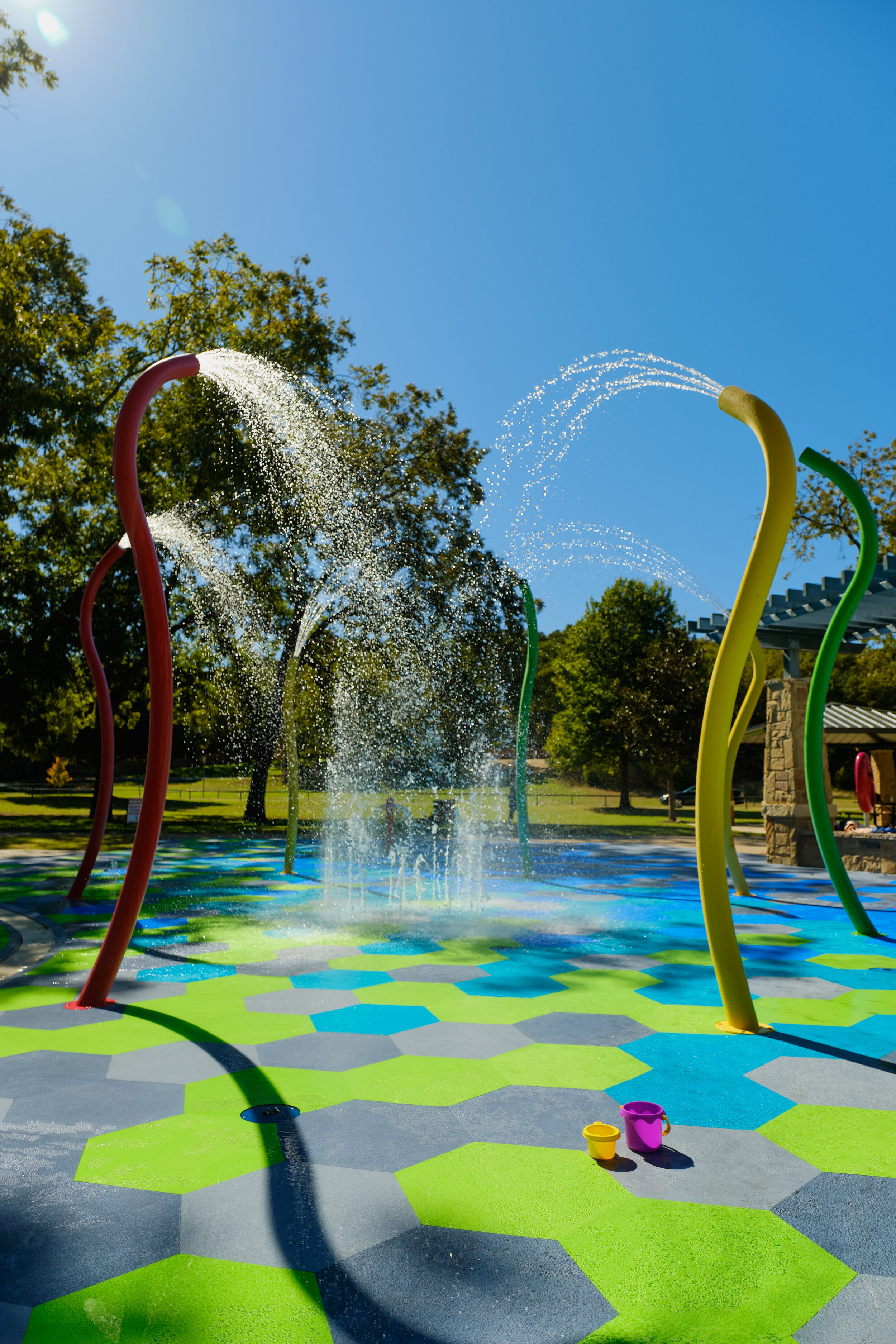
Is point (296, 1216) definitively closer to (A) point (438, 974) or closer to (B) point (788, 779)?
(A) point (438, 974)

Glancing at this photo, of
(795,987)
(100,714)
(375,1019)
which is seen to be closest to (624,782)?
(100,714)

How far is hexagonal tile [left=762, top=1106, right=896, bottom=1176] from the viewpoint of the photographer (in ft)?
10.5

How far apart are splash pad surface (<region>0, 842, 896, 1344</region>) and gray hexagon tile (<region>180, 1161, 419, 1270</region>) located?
12mm

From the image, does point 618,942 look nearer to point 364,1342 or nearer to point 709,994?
point 709,994

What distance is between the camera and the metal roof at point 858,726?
18.7 meters

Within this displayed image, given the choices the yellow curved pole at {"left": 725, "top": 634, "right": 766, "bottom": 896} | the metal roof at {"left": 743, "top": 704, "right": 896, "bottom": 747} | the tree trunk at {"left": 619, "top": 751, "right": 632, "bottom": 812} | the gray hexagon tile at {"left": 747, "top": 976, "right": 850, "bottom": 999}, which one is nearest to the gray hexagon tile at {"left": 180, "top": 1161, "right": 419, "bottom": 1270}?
the gray hexagon tile at {"left": 747, "top": 976, "right": 850, "bottom": 999}

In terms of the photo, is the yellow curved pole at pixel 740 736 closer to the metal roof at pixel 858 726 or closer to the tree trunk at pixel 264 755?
the metal roof at pixel 858 726

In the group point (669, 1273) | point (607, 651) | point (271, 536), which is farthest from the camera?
point (607, 651)

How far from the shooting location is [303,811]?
33125mm

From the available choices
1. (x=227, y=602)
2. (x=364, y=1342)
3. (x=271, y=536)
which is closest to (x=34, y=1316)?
(x=364, y=1342)

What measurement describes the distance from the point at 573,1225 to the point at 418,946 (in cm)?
467

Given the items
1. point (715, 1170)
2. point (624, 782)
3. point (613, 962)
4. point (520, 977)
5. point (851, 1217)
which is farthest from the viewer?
point (624, 782)

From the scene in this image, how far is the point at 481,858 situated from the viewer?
16.3 m

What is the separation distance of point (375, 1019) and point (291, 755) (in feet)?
22.9
